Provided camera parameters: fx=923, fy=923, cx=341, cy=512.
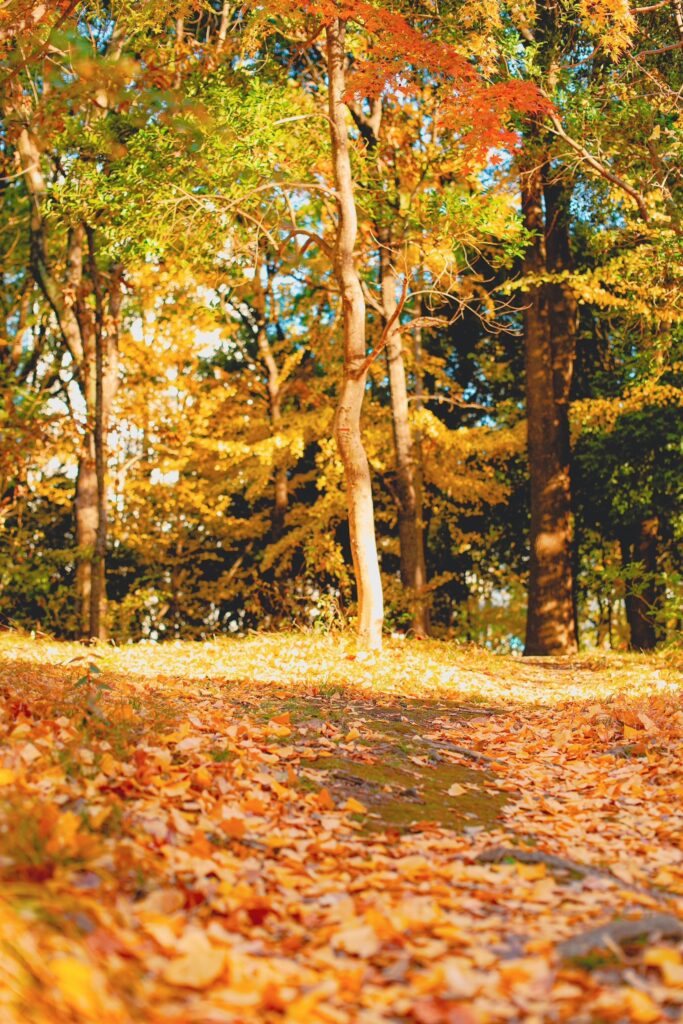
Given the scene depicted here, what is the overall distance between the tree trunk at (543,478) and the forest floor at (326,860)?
6.32 metres

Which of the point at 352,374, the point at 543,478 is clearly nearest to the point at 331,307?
the point at 543,478

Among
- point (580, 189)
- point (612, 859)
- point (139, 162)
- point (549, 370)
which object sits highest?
point (580, 189)

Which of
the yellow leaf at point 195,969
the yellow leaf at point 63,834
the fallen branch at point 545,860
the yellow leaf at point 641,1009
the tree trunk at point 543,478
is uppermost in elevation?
the tree trunk at point 543,478

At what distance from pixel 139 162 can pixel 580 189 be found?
300 inches

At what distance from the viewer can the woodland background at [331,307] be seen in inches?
408

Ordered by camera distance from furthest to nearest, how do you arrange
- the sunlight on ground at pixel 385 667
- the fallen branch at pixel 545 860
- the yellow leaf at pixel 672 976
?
the sunlight on ground at pixel 385 667, the fallen branch at pixel 545 860, the yellow leaf at pixel 672 976

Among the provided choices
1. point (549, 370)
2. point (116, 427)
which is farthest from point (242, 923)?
point (549, 370)

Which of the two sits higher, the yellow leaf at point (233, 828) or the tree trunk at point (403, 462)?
the tree trunk at point (403, 462)

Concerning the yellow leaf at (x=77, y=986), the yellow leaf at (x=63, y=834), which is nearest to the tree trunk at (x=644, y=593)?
the yellow leaf at (x=63, y=834)

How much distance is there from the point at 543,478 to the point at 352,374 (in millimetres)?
4368

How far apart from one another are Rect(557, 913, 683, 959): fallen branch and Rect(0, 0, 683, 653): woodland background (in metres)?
7.37

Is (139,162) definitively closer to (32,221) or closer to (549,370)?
(32,221)

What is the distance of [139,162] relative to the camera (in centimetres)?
1027

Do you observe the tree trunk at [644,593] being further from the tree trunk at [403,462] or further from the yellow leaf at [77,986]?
the yellow leaf at [77,986]
